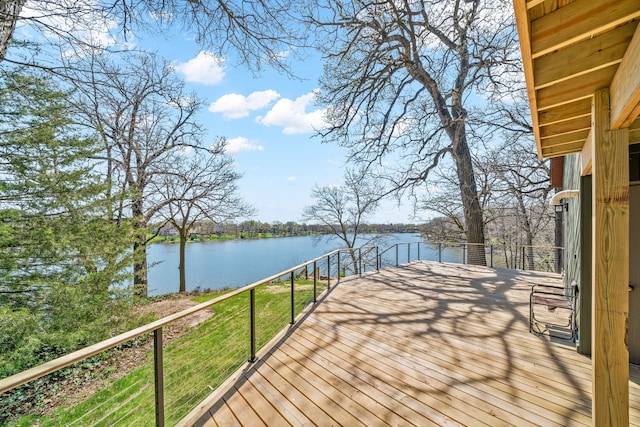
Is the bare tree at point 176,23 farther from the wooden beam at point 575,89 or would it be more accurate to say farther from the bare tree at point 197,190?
the bare tree at point 197,190

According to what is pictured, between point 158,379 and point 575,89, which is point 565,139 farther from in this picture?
point 158,379

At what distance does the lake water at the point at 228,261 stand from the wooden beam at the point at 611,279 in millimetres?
9065

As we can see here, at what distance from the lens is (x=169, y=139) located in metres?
11.2

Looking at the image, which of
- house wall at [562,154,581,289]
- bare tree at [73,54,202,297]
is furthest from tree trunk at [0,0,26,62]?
house wall at [562,154,581,289]

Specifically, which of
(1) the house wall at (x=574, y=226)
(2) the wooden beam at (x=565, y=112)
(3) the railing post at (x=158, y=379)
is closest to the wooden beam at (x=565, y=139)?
(2) the wooden beam at (x=565, y=112)

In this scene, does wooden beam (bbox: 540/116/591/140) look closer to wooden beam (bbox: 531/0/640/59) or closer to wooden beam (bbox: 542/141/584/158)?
wooden beam (bbox: 542/141/584/158)

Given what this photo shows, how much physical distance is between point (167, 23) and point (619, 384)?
545 cm

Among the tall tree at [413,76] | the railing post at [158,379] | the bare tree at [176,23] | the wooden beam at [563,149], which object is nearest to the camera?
the railing post at [158,379]

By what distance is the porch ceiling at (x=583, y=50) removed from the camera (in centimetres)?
123

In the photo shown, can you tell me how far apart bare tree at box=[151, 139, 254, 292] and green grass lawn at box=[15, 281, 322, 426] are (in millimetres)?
4895

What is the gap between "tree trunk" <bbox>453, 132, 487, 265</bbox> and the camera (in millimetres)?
8836

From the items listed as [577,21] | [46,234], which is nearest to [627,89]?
[577,21]

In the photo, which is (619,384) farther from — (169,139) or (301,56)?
(169,139)

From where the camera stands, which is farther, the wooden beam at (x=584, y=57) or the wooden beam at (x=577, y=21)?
the wooden beam at (x=584, y=57)
